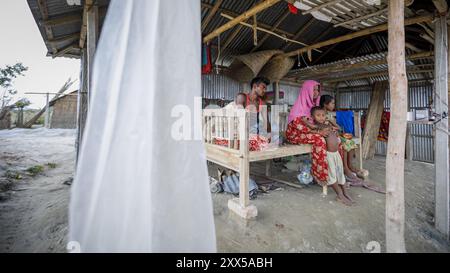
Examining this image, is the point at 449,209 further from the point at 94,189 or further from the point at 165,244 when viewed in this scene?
the point at 94,189

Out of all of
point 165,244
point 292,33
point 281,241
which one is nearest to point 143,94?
point 165,244

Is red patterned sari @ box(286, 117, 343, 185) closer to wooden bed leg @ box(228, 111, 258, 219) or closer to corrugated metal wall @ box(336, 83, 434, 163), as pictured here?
wooden bed leg @ box(228, 111, 258, 219)

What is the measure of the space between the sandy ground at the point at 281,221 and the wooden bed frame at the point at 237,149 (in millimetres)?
237

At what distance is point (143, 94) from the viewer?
1.27 m

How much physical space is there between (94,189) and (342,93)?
10.4 meters

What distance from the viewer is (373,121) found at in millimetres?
6883

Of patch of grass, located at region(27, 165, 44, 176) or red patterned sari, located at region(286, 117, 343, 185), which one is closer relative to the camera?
red patterned sari, located at region(286, 117, 343, 185)

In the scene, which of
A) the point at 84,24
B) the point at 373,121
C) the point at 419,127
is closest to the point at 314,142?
the point at 84,24

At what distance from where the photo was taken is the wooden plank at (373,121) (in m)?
6.67

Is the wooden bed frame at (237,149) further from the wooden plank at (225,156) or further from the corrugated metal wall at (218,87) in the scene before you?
the corrugated metal wall at (218,87)

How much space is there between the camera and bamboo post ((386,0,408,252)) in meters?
1.76

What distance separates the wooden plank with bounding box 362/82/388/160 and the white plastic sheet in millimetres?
6967

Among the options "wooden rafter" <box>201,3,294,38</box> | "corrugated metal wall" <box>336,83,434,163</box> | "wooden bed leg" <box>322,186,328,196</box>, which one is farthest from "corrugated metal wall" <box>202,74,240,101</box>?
"corrugated metal wall" <box>336,83,434,163</box>

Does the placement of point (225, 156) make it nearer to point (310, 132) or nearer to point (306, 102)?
point (310, 132)
